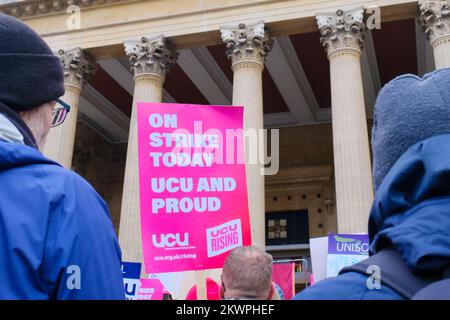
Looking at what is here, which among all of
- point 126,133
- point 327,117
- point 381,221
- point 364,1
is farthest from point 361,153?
point 126,133

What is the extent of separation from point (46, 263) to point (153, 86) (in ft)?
44.9

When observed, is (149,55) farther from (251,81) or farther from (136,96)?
(251,81)

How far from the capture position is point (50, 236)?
4.25 feet

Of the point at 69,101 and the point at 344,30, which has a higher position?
the point at 344,30

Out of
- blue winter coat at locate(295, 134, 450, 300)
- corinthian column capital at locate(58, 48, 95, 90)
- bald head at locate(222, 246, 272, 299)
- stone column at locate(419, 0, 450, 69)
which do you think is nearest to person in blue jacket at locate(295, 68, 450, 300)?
blue winter coat at locate(295, 134, 450, 300)

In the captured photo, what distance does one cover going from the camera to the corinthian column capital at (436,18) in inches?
496

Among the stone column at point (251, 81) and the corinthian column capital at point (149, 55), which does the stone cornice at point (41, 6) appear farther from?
the stone column at point (251, 81)

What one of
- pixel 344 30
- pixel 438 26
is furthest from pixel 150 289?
pixel 438 26

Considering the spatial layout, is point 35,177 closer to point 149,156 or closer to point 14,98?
point 14,98

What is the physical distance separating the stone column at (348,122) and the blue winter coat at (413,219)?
1051 centimetres

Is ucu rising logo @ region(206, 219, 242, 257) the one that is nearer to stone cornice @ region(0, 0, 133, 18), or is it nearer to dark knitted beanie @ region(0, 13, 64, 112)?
dark knitted beanie @ region(0, 13, 64, 112)

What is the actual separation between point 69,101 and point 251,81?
5.85 meters

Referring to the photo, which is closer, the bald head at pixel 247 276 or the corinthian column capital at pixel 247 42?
the bald head at pixel 247 276

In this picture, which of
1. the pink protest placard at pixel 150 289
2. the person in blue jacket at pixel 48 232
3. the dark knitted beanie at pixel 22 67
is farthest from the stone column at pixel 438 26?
the person in blue jacket at pixel 48 232
